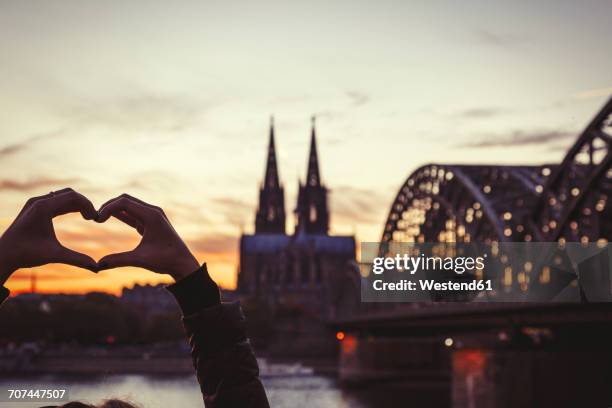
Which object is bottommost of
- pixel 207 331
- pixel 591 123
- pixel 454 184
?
pixel 207 331

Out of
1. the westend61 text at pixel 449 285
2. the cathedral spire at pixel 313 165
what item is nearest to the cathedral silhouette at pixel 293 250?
the cathedral spire at pixel 313 165

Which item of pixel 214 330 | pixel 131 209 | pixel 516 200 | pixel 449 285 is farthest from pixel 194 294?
pixel 516 200

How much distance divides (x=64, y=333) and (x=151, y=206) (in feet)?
246

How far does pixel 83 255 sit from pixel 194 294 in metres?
0.27

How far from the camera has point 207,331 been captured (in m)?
2.20

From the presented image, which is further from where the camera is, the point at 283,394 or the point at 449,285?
the point at 283,394

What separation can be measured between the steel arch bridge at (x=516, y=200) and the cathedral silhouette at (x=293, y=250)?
59.3 metres

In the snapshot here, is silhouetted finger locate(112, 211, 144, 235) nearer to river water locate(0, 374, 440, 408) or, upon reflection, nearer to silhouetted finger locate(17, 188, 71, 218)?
silhouetted finger locate(17, 188, 71, 218)

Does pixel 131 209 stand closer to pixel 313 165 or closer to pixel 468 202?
pixel 468 202

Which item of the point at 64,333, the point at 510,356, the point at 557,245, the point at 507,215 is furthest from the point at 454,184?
the point at 64,333

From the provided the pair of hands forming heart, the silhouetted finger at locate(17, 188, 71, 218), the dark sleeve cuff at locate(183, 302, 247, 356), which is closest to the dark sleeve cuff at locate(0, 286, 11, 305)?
the pair of hands forming heart

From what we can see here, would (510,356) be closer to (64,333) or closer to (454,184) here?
(454,184)

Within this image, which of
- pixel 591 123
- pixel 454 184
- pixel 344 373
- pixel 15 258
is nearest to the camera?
pixel 15 258

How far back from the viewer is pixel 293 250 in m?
114
